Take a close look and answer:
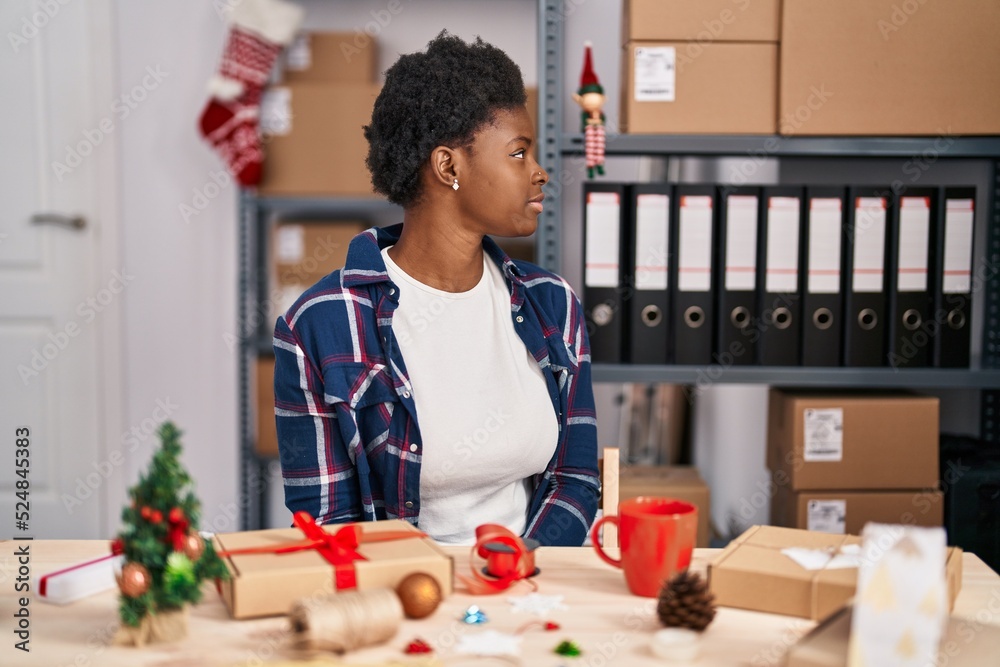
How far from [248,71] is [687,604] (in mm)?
2100

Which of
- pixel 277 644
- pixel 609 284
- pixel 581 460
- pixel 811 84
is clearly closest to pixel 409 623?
pixel 277 644

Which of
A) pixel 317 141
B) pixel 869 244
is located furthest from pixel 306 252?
pixel 869 244

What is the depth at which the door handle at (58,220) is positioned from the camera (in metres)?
2.68

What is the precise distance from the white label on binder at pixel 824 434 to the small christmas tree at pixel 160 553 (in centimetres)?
142

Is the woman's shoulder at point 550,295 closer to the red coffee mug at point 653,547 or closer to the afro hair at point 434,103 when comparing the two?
the afro hair at point 434,103

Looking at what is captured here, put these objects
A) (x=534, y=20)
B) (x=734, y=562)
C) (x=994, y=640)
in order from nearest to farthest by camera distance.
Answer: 1. (x=994, y=640)
2. (x=734, y=562)
3. (x=534, y=20)

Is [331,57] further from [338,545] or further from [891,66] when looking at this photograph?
[338,545]

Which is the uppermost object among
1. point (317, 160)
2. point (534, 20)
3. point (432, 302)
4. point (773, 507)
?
point (534, 20)

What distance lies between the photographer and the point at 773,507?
196 centimetres

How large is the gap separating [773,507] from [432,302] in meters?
1.05

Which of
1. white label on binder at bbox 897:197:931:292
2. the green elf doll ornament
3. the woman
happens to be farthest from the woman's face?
white label on binder at bbox 897:197:931:292

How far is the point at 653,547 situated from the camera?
0.78 meters

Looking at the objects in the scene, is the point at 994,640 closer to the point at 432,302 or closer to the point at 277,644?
the point at 277,644

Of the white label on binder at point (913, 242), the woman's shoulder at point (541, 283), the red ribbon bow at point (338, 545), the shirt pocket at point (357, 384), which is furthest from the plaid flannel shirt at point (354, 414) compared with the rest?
the white label on binder at point (913, 242)
